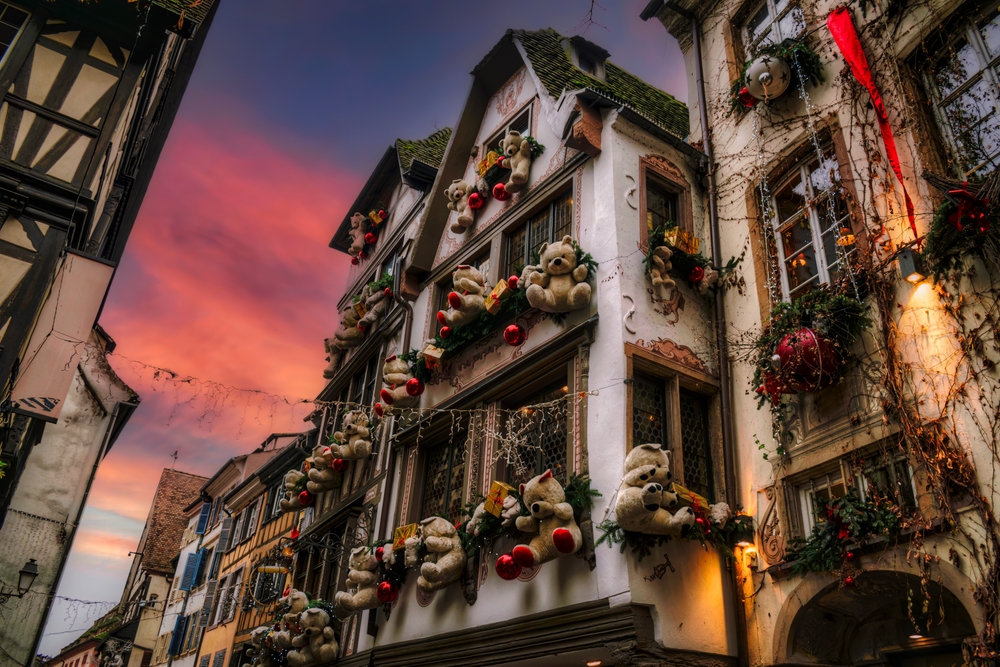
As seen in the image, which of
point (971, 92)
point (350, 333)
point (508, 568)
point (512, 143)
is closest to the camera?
point (971, 92)

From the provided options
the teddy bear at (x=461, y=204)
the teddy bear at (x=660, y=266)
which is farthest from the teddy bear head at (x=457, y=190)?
the teddy bear at (x=660, y=266)

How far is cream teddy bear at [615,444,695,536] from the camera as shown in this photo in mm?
6500

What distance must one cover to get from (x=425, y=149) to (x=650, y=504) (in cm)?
1274

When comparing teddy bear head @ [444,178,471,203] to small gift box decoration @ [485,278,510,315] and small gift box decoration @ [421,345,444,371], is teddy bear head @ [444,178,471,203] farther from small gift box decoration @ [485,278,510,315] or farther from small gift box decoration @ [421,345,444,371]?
small gift box decoration @ [485,278,510,315]

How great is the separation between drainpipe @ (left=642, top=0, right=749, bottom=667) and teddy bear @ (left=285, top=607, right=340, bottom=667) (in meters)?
6.80

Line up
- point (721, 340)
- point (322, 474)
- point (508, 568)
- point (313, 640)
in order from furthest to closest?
point (322, 474) < point (313, 640) < point (721, 340) < point (508, 568)

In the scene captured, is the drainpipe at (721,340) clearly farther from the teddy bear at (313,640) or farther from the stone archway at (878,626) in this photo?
the teddy bear at (313,640)

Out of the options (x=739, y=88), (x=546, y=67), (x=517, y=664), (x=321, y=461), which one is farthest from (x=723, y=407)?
(x=321, y=461)

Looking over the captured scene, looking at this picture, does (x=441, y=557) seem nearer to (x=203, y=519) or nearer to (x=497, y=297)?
(x=497, y=297)

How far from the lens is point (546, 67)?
12180 mm

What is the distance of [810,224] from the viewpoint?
27.1 ft

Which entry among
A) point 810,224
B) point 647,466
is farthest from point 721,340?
point 647,466

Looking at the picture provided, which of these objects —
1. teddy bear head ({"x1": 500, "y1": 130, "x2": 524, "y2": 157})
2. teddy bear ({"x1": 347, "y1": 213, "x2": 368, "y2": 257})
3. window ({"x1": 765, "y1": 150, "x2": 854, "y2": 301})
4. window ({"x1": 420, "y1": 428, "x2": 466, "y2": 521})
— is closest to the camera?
window ({"x1": 765, "y1": 150, "x2": 854, "y2": 301})

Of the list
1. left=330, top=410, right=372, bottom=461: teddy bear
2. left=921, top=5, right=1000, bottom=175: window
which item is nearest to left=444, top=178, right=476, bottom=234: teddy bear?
left=330, top=410, right=372, bottom=461: teddy bear
